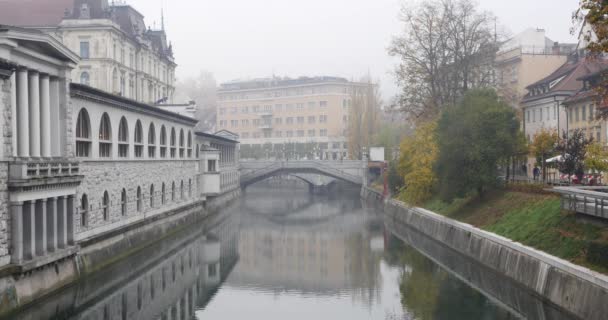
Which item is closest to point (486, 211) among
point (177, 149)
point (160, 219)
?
point (160, 219)

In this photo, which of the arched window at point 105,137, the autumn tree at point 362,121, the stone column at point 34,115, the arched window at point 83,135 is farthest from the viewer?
the autumn tree at point 362,121

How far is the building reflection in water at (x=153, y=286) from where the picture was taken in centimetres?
2667

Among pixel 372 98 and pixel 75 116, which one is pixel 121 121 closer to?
pixel 75 116

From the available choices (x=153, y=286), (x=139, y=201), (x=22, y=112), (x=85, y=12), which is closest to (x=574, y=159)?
(x=153, y=286)

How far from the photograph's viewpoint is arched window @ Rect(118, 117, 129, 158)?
40.6m

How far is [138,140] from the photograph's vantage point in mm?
44750

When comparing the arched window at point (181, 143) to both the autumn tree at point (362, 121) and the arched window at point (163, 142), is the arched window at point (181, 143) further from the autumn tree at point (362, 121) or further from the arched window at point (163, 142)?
the autumn tree at point (362, 121)

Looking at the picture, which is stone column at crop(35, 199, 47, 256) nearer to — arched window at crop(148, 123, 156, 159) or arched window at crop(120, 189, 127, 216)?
arched window at crop(120, 189, 127, 216)

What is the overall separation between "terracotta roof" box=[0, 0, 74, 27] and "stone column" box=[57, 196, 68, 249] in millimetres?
38553

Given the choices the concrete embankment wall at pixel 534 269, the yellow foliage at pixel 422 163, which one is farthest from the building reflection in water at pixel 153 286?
the yellow foliage at pixel 422 163

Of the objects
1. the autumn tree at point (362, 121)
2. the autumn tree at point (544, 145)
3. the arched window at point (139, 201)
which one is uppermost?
the autumn tree at point (362, 121)

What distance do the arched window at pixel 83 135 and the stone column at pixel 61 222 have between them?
4.76m

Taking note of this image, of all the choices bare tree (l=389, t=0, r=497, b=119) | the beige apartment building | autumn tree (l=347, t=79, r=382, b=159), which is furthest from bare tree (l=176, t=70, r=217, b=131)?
bare tree (l=389, t=0, r=497, b=119)

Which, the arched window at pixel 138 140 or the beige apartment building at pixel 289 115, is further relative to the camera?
the beige apartment building at pixel 289 115
